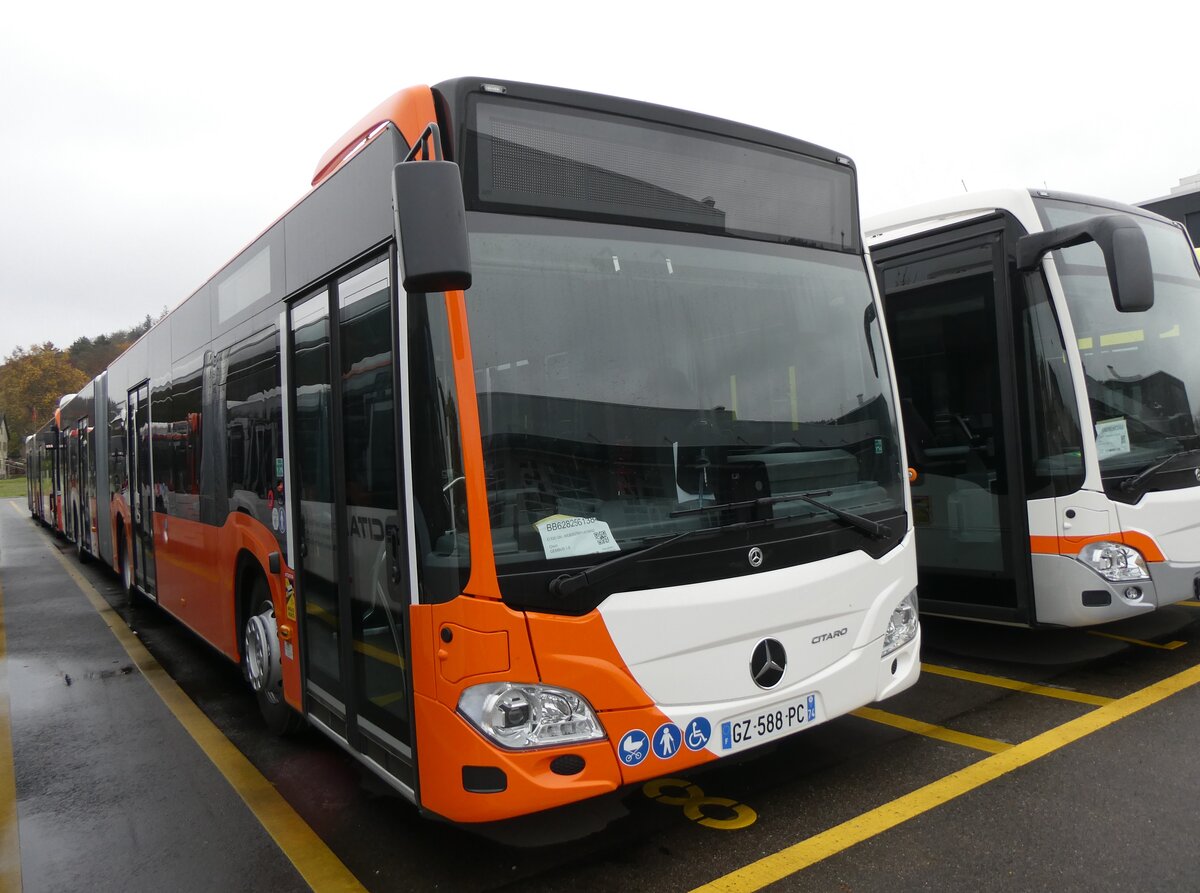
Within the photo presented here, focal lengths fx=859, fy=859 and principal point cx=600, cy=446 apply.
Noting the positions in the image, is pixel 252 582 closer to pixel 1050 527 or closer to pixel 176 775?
pixel 176 775

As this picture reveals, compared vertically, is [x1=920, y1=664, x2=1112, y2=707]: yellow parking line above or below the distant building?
below

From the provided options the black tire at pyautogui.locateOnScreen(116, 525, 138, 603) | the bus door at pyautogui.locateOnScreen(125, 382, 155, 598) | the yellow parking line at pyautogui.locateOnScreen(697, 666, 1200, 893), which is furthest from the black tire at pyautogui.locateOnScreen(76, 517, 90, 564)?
Result: the yellow parking line at pyautogui.locateOnScreen(697, 666, 1200, 893)

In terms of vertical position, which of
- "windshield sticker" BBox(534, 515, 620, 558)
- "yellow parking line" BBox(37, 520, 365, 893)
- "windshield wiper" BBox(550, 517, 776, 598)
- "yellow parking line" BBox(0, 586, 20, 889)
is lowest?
"yellow parking line" BBox(0, 586, 20, 889)

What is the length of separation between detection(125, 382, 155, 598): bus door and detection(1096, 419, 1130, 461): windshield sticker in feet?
24.6

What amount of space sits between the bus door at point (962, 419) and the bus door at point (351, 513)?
395cm

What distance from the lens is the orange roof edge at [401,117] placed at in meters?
3.10

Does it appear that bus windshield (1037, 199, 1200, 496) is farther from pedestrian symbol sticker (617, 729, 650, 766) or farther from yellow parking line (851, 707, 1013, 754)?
pedestrian symbol sticker (617, 729, 650, 766)

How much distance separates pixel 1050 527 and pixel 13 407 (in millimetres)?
92940

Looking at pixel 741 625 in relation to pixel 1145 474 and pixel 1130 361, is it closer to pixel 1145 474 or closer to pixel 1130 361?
pixel 1145 474

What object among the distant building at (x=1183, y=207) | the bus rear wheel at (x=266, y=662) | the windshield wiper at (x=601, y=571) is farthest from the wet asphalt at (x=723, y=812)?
the distant building at (x=1183, y=207)

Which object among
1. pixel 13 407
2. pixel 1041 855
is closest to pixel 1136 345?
pixel 1041 855

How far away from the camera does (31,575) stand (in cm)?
1415

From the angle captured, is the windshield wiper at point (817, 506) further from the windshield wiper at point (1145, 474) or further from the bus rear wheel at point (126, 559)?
the bus rear wheel at point (126, 559)

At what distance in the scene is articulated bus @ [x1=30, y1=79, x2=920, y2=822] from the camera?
2887 millimetres
